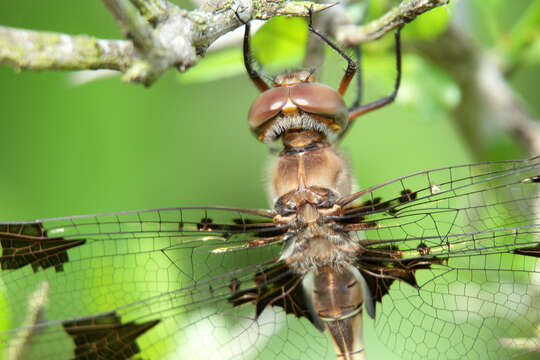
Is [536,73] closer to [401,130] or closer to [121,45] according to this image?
[401,130]

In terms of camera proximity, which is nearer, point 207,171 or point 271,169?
point 271,169

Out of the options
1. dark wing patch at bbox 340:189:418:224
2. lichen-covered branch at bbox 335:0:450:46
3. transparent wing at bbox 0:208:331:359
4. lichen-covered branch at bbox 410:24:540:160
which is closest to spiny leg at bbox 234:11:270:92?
lichen-covered branch at bbox 335:0:450:46

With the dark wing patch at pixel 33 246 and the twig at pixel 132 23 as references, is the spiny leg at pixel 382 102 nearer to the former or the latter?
the dark wing patch at pixel 33 246

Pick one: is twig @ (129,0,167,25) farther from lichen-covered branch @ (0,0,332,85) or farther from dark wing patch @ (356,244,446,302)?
dark wing patch @ (356,244,446,302)

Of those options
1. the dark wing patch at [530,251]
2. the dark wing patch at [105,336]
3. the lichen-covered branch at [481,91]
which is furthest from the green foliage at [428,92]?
the dark wing patch at [105,336]

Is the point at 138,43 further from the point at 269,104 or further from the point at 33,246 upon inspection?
the point at 33,246

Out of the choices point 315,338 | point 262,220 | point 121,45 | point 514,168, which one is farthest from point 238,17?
point 315,338

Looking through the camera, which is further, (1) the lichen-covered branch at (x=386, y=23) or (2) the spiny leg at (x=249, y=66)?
(2) the spiny leg at (x=249, y=66)
